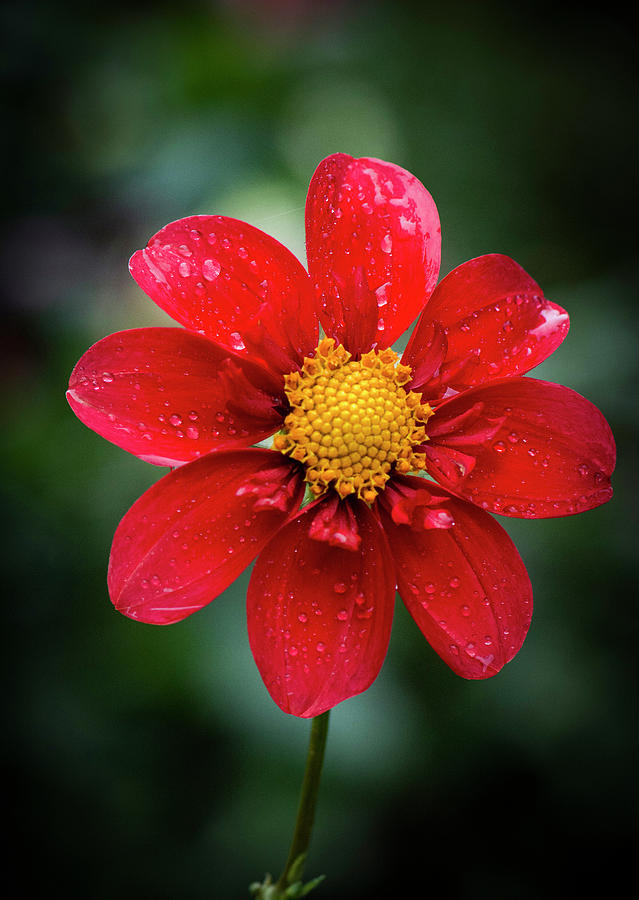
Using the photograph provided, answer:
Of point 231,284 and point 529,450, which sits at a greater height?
point 231,284

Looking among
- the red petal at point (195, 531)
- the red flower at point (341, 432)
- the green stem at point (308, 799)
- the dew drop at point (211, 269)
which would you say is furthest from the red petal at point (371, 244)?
the green stem at point (308, 799)

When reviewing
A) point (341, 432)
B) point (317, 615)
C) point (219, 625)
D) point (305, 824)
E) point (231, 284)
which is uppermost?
point (231, 284)

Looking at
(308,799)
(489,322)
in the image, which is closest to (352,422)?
(489,322)

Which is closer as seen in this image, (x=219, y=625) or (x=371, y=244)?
(x=371, y=244)

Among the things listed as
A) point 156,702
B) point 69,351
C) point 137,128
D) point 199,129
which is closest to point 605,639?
point 156,702

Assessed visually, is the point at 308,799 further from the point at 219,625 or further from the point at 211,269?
the point at 219,625

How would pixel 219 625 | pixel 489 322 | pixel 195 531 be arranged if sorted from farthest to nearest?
pixel 219 625
pixel 489 322
pixel 195 531

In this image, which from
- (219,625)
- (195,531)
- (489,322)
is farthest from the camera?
(219,625)
